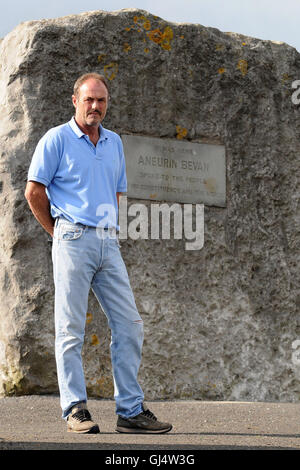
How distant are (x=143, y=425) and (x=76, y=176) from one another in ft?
4.07

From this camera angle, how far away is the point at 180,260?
5.59 m

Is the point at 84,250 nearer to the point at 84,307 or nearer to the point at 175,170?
the point at 84,307

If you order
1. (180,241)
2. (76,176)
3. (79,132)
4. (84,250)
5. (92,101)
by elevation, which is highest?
(92,101)

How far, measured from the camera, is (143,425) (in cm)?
388

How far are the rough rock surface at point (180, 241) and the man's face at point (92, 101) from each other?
132 centimetres

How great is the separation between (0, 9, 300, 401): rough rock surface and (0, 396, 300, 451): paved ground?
1.10 feet

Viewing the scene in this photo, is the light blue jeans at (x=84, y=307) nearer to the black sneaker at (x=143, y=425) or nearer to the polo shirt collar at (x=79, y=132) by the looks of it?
the black sneaker at (x=143, y=425)

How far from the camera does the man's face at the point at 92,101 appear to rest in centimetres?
407

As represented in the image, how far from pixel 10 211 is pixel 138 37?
1.51 meters

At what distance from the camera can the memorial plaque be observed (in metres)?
5.60

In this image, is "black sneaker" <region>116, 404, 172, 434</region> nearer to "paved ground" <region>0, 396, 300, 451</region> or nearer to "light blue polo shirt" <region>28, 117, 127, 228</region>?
"paved ground" <region>0, 396, 300, 451</region>

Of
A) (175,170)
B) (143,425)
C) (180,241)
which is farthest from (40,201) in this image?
(175,170)

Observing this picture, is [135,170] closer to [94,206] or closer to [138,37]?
[138,37]

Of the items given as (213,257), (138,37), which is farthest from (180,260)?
(138,37)
